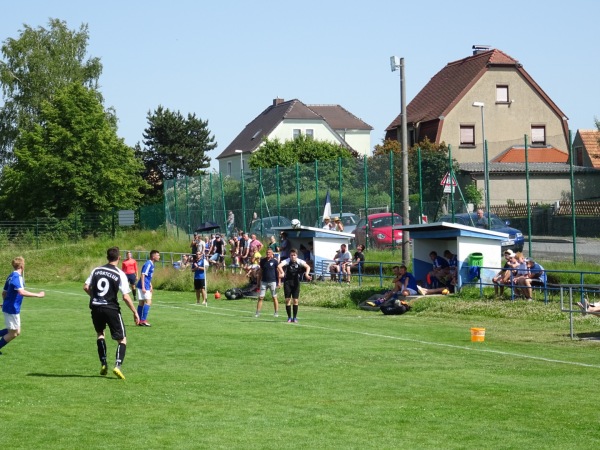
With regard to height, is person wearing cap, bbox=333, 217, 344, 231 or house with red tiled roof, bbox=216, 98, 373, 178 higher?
house with red tiled roof, bbox=216, 98, 373, 178

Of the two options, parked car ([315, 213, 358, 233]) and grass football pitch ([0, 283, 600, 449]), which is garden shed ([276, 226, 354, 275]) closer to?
parked car ([315, 213, 358, 233])

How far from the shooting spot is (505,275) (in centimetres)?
2914

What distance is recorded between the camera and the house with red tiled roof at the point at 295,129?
97.1 metres

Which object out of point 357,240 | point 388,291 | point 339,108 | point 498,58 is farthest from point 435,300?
point 339,108

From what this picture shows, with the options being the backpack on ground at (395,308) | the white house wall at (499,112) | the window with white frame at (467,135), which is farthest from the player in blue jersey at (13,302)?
the window with white frame at (467,135)

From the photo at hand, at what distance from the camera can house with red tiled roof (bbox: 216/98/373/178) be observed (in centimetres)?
9706

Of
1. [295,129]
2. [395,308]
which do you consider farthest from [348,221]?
[295,129]

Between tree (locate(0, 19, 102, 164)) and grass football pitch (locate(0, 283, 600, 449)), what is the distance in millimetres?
57002

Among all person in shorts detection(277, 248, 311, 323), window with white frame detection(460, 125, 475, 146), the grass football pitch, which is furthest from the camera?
window with white frame detection(460, 125, 475, 146)

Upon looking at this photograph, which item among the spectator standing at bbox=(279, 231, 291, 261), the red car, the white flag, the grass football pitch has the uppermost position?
the white flag

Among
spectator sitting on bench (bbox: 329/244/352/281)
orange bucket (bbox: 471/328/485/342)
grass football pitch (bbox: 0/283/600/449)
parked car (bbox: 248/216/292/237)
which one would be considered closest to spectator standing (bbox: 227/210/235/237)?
parked car (bbox: 248/216/292/237)

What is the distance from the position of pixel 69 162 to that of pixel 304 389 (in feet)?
188

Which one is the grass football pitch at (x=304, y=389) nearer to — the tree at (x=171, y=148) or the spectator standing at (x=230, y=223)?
the spectator standing at (x=230, y=223)

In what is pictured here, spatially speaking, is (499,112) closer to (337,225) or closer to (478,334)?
(337,225)
